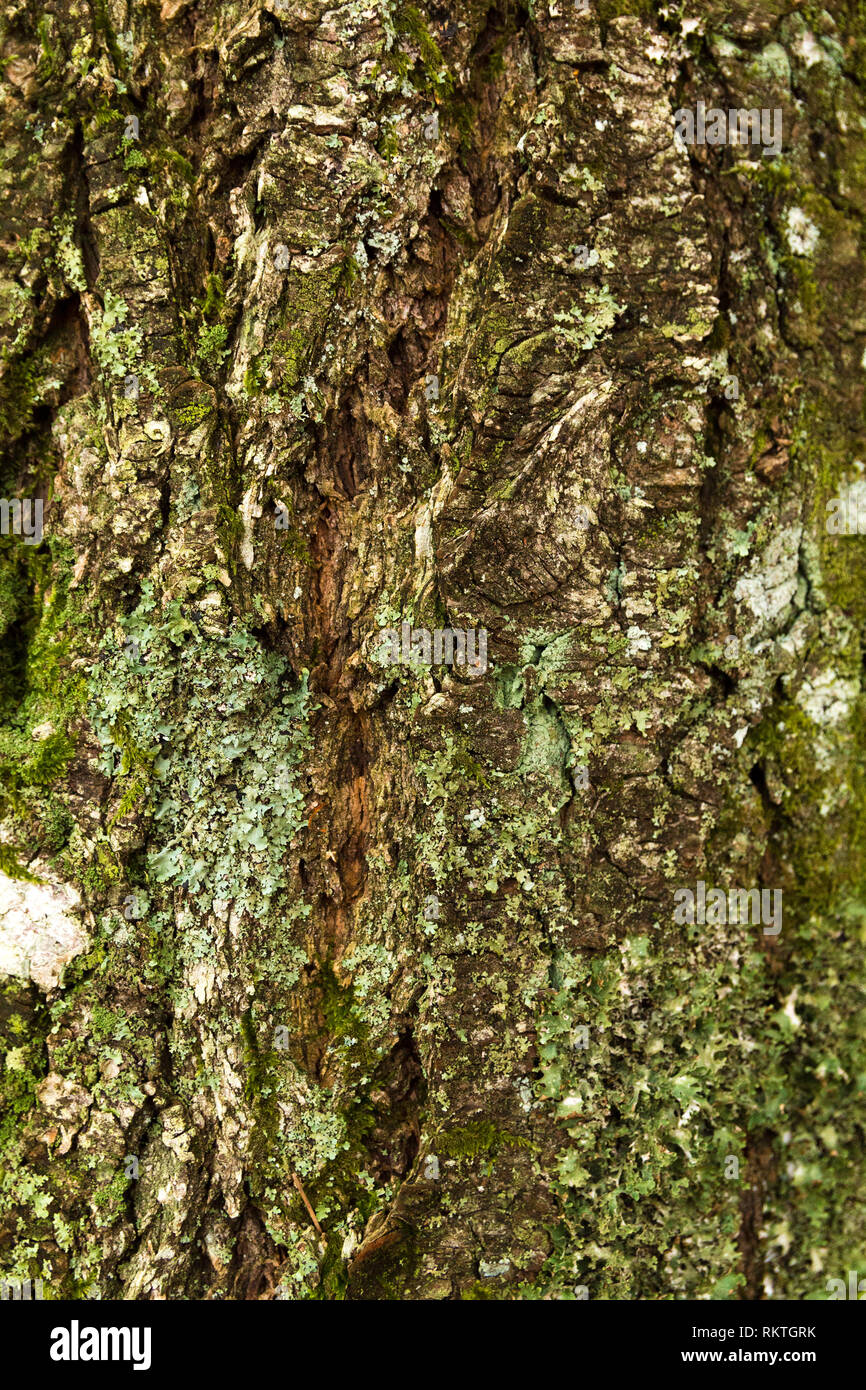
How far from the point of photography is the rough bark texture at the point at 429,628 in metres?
2.29

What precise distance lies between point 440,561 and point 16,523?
122 centimetres

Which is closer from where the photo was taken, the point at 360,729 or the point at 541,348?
the point at 541,348

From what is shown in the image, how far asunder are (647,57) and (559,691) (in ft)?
5.30

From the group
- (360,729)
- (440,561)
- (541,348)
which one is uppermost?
(541,348)

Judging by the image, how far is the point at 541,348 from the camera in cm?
228

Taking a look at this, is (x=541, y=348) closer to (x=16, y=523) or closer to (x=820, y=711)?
(x=820, y=711)

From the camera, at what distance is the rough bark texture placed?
90.0 inches

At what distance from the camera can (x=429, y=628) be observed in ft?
7.68

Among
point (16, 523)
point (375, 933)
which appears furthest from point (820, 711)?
point (16, 523)

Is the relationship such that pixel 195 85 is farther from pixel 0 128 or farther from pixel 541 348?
pixel 541 348

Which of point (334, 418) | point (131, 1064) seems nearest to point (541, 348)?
point (334, 418)

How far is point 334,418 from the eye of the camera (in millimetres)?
2361
